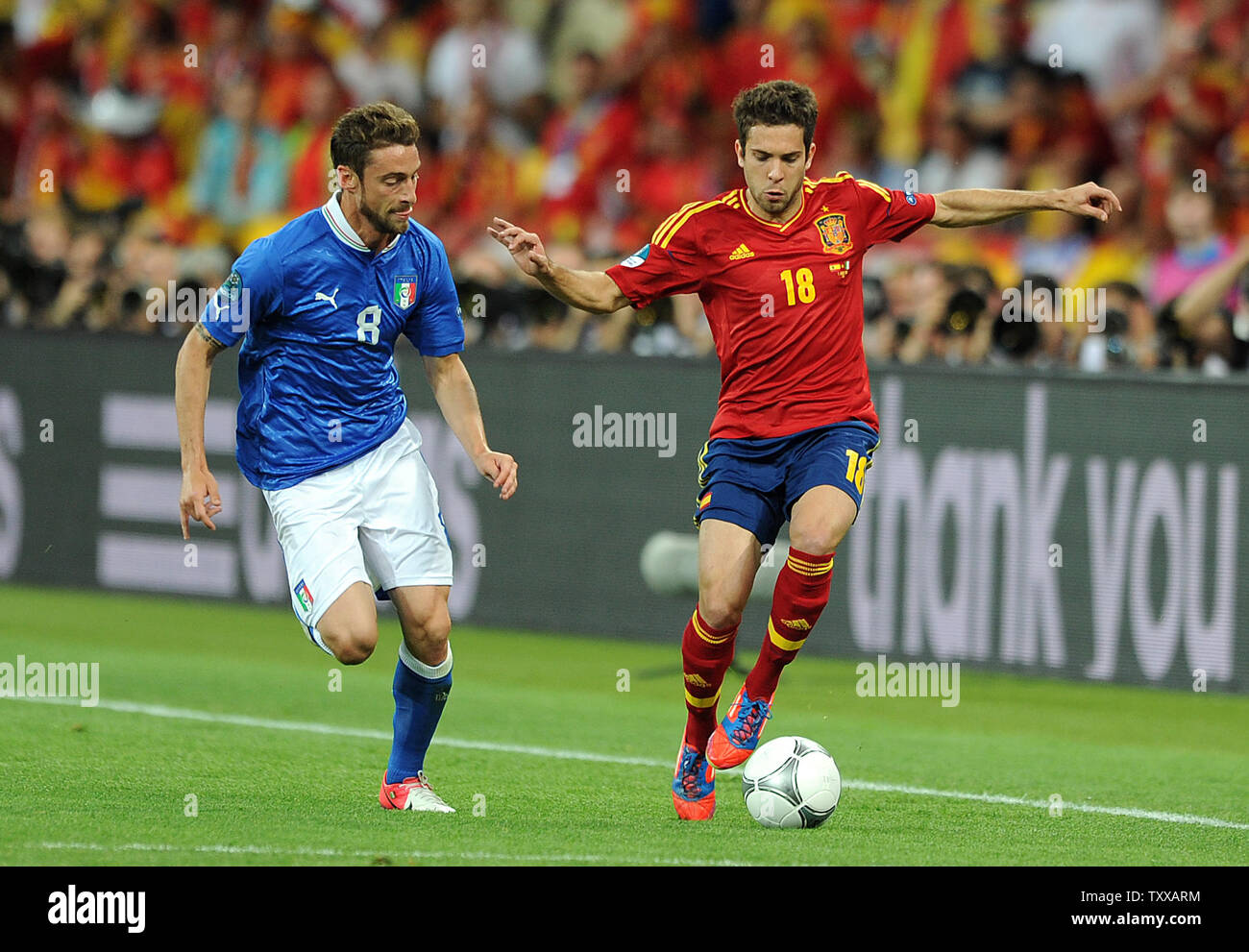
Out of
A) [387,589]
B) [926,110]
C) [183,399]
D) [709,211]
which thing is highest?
[926,110]

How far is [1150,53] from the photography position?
562 inches

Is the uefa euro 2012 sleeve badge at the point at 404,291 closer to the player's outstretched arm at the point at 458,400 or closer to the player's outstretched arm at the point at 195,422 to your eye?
the player's outstretched arm at the point at 458,400

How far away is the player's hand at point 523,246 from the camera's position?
22.2ft

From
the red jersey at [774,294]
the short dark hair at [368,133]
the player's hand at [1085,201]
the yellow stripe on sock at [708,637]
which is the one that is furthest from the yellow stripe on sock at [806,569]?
the short dark hair at [368,133]

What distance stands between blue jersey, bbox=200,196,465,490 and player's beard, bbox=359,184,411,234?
135 mm

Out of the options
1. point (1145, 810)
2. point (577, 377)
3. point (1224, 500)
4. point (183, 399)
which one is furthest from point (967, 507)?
point (183, 399)

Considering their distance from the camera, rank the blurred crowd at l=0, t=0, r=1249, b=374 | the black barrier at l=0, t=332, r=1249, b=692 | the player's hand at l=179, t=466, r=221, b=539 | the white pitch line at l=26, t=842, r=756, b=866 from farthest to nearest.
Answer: the blurred crowd at l=0, t=0, r=1249, b=374 → the black barrier at l=0, t=332, r=1249, b=692 → the player's hand at l=179, t=466, r=221, b=539 → the white pitch line at l=26, t=842, r=756, b=866

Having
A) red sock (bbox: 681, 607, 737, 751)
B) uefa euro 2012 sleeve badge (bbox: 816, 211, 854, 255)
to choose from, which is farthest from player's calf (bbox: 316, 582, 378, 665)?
uefa euro 2012 sleeve badge (bbox: 816, 211, 854, 255)

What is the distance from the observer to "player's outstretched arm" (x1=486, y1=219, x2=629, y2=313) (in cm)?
679

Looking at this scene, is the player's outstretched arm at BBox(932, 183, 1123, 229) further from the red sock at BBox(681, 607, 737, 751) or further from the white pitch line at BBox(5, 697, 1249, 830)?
the white pitch line at BBox(5, 697, 1249, 830)

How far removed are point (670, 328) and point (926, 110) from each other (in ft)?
9.70

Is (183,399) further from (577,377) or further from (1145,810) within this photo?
(577,377)

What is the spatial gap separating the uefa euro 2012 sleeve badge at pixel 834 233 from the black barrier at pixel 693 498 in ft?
12.6

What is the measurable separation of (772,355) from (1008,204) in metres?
1.05
